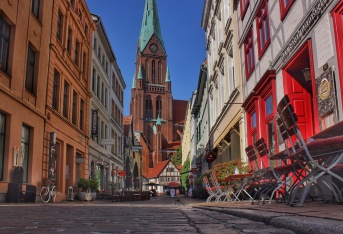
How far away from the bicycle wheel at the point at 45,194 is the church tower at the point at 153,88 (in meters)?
83.9

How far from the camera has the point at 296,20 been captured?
8836 mm

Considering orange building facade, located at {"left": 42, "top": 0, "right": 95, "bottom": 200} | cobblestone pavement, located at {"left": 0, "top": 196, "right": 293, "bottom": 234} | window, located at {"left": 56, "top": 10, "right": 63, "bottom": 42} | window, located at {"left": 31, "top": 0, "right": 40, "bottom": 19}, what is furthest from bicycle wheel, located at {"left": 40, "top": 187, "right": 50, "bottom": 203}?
cobblestone pavement, located at {"left": 0, "top": 196, "right": 293, "bottom": 234}

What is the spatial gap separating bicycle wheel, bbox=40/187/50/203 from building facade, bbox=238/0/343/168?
8070 mm

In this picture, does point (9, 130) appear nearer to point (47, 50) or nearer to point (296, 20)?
point (47, 50)

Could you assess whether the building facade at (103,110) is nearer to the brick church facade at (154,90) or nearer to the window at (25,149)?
the window at (25,149)

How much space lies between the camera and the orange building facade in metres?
18.1

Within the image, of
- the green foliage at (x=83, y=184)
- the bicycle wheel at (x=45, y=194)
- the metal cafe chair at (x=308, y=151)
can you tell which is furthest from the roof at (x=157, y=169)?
the metal cafe chair at (x=308, y=151)

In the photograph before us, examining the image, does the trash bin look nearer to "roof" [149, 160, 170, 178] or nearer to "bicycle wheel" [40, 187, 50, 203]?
"bicycle wheel" [40, 187, 50, 203]

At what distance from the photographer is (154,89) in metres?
102

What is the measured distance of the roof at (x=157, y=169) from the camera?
92.0 m

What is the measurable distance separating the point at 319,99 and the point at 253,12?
639 centimetres

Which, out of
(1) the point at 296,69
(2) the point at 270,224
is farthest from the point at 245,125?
(2) the point at 270,224

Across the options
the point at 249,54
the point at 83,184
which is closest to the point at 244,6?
the point at 249,54

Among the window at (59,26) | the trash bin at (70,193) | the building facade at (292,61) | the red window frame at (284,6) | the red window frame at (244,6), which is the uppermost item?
the window at (59,26)
